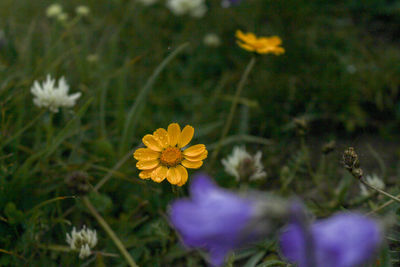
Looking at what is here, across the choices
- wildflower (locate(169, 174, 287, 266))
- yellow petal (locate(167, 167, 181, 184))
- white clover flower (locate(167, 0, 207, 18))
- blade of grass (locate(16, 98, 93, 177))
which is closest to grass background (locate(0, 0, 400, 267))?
blade of grass (locate(16, 98, 93, 177))

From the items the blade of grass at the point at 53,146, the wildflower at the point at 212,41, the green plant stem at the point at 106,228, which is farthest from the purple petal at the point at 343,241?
the wildflower at the point at 212,41

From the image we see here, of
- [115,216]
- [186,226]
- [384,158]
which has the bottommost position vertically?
[384,158]

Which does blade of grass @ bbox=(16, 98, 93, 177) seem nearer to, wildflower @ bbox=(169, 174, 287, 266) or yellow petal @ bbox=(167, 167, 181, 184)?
yellow petal @ bbox=(167, 167, 181, 184)

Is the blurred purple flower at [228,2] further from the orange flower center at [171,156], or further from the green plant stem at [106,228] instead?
the green plant stem at [106,228]

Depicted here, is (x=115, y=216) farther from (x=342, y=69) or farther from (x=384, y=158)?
(x=342, y=69)

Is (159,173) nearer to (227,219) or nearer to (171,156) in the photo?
(171,156)

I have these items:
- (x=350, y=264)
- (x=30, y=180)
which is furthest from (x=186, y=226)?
(x=30, y=180)

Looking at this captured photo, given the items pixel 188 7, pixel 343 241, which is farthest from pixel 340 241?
pixel 188 7
